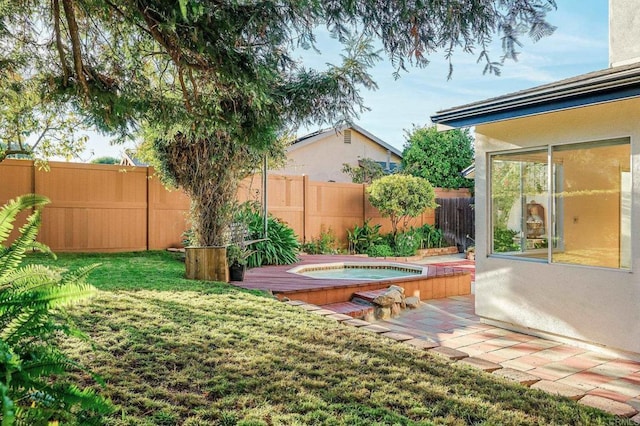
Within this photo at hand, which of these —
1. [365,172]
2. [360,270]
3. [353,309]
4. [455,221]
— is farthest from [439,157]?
[353,309]

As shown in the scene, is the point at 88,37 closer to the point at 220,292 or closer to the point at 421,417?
the point at 220,292

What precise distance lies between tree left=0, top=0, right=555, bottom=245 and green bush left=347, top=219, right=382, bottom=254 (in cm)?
875

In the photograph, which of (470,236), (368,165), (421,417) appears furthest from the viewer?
(368,165)

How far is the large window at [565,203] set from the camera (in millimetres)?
4719

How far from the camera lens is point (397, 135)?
2283cm

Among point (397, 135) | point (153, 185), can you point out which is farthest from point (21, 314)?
point (397, 135)

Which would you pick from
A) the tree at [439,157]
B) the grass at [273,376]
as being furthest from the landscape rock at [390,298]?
the tree at [439,157]

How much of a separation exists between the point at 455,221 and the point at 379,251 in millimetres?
4088

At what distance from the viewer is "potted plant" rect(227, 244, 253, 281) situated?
6.93 meters

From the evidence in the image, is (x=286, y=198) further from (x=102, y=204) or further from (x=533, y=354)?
(x=533, y=354)

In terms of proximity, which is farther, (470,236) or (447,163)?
(447,163)

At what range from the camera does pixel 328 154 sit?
1958 centimetres

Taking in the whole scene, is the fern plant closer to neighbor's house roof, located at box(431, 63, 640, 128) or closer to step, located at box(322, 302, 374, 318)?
step, located at box(322, 302, 374, 318)

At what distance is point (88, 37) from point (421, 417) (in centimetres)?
441
